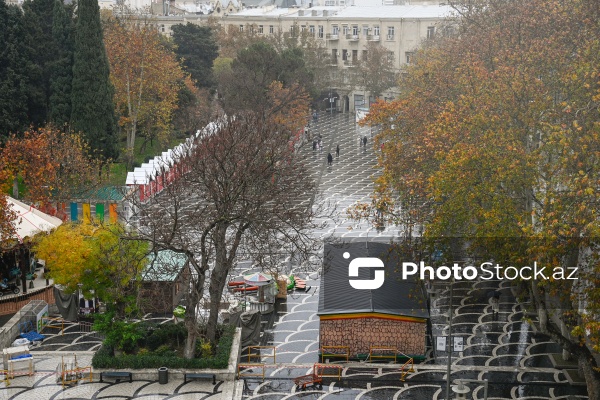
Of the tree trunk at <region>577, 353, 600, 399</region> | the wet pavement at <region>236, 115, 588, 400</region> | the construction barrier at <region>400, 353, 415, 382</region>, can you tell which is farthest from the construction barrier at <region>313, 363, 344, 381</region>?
the tree trunk at <region>577, 353, 600, 399</region>

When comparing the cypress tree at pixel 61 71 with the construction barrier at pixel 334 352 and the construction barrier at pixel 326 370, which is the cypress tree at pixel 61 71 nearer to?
the construction barrier at pixel 334 352

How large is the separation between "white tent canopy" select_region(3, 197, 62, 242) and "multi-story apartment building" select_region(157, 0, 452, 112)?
189 feet

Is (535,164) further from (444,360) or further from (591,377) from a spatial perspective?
(444,360)

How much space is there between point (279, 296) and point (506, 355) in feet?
32.3

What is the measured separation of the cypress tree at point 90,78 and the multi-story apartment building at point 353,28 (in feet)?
136

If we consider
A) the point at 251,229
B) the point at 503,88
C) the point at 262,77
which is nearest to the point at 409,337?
the point at 251,229

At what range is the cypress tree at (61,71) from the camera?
2137 inches

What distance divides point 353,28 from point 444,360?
246ft

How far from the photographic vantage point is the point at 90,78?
54.1 meters

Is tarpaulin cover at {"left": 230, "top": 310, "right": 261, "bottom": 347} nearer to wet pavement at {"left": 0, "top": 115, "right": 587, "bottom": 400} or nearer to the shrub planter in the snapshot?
wet pavement at {"left": 0, "top": 115, "right": 587, "bottom": 400}

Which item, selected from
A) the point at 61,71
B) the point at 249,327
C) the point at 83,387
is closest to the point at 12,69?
the point at 61,71

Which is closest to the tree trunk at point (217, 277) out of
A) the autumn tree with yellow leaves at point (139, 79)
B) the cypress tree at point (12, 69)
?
the cypress tree at point (12, 69)

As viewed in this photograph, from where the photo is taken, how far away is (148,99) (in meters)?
61.2

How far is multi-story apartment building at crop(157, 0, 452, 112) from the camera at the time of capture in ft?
311
